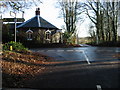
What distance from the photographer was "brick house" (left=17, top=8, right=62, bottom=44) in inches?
1091

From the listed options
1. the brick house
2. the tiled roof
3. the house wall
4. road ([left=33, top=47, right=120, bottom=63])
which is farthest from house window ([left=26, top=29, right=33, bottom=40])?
road ([left=33, top=47, right=120, bottom=63])

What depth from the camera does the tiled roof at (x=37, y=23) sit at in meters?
30.1

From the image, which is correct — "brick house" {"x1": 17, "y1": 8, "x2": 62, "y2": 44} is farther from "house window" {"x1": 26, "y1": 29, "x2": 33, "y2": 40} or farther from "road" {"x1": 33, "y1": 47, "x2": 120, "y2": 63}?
"road" {"x1": 33, "y1": 47, "x2": 120, "y2": 63}

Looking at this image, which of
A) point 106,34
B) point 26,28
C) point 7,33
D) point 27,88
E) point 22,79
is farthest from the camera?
point 106,34

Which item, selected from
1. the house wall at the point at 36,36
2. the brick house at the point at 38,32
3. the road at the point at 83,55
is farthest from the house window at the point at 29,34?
the road at the point at 83,55

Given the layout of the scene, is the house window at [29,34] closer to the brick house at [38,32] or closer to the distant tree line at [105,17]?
the brick house at [38,32]

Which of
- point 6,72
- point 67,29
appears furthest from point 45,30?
point 6,72

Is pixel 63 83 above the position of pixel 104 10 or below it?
below

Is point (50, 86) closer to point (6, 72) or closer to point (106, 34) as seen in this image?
point (6, 72)

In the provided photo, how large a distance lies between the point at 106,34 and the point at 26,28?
18351mm

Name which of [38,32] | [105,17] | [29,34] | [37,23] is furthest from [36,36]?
[105,17]

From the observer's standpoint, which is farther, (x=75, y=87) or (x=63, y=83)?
(x=63, y=83)

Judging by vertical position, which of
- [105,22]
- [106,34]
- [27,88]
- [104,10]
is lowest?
[27,88]

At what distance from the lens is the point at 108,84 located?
5.09 meters
